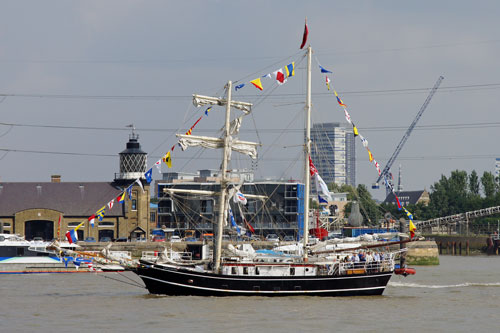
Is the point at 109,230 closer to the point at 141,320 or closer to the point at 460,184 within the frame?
the point at 141,320

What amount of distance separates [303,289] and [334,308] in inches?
228

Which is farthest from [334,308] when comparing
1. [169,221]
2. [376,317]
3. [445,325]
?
[169,221]

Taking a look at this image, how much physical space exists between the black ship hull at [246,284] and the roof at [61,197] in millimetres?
60330

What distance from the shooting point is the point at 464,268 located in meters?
96.1

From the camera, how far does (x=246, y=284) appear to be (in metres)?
57.4

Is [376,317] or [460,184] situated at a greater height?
[460,184]

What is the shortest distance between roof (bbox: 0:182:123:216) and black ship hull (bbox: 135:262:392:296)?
2375 inches

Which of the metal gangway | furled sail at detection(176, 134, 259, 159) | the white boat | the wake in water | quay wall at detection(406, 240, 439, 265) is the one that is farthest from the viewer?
the metal gangway

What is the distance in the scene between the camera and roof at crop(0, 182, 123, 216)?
117 metres

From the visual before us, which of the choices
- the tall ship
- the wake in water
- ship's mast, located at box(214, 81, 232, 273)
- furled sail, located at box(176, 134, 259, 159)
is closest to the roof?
the wake in water

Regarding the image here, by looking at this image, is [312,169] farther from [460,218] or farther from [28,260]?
[460,218]

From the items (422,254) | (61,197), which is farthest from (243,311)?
(61,197)

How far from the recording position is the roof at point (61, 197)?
117 metres

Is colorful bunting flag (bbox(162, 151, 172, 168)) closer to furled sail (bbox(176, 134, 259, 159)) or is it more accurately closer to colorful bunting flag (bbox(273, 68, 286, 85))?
A: furled sail (bbox(176, 134, 259, 159))
